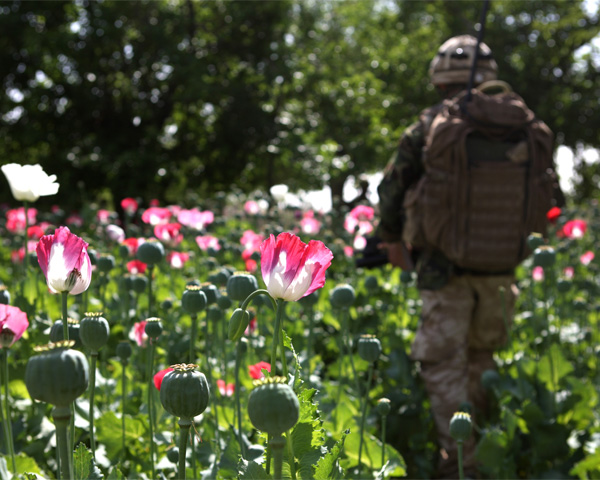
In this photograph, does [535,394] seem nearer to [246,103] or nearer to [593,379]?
[593,379]

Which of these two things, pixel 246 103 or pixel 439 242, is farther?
pixel 246 103

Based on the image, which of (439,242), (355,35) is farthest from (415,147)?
(355,35)

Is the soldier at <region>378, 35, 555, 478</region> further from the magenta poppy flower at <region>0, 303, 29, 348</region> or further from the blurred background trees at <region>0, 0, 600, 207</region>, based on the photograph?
the blurred background trees at <region>0, 0, 600, 207</region>

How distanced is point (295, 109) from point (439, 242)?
1040cm

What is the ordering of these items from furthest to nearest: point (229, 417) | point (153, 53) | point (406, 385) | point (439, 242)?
point (153, 53), point (406, 385), point (439, 242), point (229, 417)

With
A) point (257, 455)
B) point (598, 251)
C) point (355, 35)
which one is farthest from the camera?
point (355, 35)

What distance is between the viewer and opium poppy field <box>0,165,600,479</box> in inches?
43.8

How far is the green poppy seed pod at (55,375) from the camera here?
0.79m

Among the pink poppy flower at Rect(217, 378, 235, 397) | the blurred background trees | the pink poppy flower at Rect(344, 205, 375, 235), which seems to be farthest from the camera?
the blurred background trees

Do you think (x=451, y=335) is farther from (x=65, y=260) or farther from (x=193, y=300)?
(x=65, y=260)

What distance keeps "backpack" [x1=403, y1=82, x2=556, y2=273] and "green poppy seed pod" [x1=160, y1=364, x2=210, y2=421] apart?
7.07ft

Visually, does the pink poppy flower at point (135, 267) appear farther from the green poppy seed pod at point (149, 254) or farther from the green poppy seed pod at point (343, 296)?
the green poppy seed pod at point (343, 296)

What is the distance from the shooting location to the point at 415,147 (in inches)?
125

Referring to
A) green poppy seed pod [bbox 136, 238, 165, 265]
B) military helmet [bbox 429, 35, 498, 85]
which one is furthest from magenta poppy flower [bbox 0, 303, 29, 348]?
military helmet [bbox 429, 35, 498, 85]
